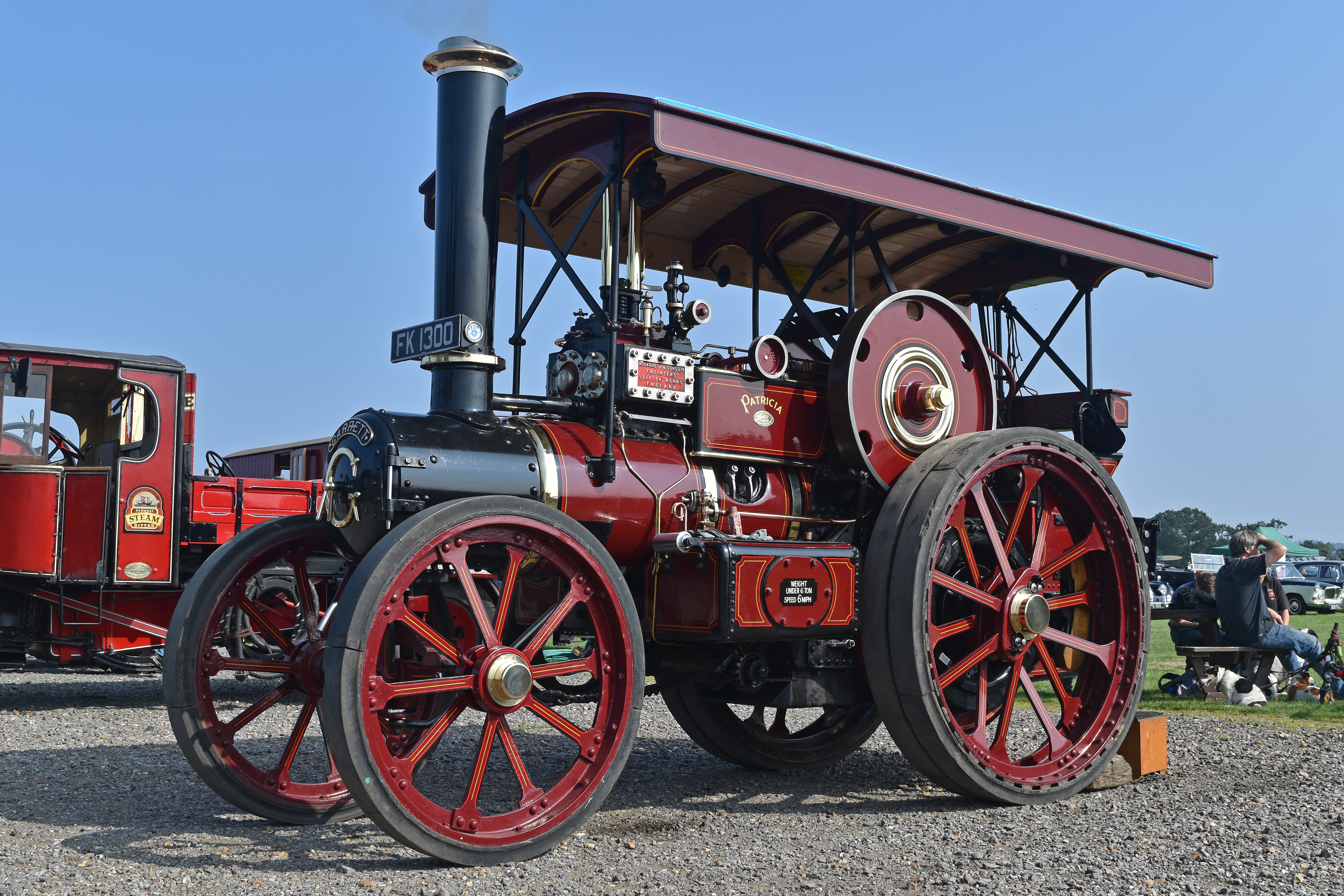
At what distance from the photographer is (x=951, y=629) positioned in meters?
4.97

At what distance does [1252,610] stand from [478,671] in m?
6.63

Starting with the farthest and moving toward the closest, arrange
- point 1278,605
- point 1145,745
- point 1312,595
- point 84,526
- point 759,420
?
1. point 1312,595
2. point 1278,605
3. point 84,526
4. point 1145,745
5. point 759,420

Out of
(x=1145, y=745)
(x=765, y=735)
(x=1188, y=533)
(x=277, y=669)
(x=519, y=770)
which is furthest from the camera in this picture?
(x=1188, y=533)

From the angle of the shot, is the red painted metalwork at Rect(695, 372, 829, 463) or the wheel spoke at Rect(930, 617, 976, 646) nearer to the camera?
the wheel spoke at Rect(930, 617, 976, 646)

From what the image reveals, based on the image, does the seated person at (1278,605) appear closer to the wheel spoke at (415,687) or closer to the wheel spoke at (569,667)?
the wheel spoke at (569,667)

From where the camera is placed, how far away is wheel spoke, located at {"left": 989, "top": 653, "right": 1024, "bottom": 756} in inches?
197

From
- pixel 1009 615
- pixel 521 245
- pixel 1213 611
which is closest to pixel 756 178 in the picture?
pixel 521 245

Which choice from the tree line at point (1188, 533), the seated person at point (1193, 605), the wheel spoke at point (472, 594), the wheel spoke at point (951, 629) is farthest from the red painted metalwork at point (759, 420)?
the tree line at point (1188, 533)

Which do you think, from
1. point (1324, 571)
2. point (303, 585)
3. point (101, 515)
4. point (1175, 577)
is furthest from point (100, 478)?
point (1324, 571)

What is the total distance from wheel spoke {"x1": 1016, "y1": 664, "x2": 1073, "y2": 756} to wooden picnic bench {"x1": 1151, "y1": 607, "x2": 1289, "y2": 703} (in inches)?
144

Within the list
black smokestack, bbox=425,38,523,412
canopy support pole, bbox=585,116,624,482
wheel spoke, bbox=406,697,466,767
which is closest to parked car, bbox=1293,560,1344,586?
canopy support pole, bbox=585,116,624,482

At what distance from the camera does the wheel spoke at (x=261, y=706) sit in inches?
177

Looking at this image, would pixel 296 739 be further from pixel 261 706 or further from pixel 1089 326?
pixel 1089 326

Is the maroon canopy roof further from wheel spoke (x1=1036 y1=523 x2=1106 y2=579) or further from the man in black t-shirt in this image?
the man in black t-shirt
